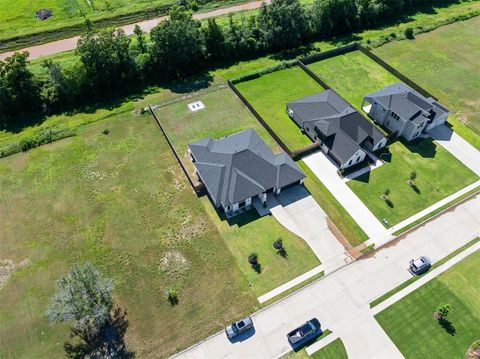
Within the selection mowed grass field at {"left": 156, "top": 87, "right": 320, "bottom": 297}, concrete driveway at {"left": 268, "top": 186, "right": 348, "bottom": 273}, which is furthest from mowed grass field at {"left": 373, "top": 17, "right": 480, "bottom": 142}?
mowed grass field at {"left": 156, "top": 87, "right": 320, "bottom": 297}

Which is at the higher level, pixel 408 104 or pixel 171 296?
pixel 408 104

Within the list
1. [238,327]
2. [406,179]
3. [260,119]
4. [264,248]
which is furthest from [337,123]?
[238,327]

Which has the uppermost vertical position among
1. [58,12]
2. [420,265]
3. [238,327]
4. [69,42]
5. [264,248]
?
[58,12]

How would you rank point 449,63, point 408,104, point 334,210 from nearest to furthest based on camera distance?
point 334,210, point 408,104, point 449,63

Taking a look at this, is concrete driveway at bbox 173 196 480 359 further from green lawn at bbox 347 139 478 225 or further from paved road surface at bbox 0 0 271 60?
paved road surface at bbox 0 0 271 60

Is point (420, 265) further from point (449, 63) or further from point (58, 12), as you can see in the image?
point (58, 12)

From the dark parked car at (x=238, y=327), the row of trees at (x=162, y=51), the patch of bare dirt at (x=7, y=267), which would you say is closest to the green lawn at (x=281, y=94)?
the row of trees at (x=162, y=51)

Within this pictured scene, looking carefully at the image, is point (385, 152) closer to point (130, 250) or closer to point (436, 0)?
point (130, 250)

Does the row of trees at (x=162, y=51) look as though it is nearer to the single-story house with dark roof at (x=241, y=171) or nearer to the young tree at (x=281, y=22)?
the young tree at (x=281, y=22)
